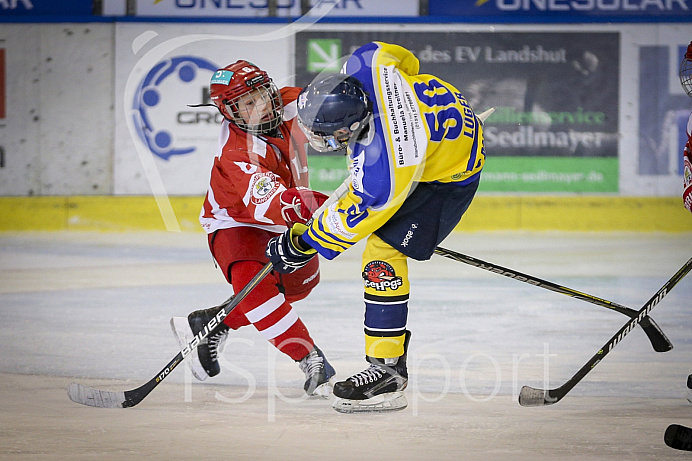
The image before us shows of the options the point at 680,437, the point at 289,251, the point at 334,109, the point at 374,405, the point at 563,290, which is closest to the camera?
the point at 680,437

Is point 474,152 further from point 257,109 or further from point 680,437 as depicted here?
point 680,437

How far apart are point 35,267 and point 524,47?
13.3 ft

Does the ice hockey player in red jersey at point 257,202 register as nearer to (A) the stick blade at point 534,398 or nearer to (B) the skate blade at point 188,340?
(B) the skate blade at point 188,340

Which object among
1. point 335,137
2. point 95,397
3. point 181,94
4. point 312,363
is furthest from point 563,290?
point 181,94

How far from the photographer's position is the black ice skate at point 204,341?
2688mm

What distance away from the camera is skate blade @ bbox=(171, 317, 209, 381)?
2.68 meters

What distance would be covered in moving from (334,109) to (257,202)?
44cm

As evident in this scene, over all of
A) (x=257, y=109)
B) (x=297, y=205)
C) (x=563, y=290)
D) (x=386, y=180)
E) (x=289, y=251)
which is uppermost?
(x=257, y=109)

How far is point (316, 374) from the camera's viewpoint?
2455 millimetres

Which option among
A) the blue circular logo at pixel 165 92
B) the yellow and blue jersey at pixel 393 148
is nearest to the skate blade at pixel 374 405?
the yellow and blue jersey at pixel 393 148

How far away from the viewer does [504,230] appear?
6.50 meters

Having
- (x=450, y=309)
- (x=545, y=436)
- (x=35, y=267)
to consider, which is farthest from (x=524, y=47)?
(x=545, y=436)

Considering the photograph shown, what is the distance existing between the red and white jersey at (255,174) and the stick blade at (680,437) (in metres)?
1.15

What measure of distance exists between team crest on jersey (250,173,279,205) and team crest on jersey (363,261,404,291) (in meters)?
0.36
